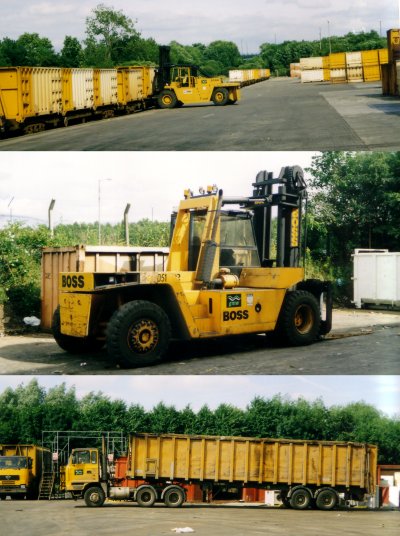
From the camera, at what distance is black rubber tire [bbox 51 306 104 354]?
1006cm

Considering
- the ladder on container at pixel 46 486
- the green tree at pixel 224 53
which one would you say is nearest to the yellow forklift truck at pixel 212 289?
the green tree at pixel 224 53

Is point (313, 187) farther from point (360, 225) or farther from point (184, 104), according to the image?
point (184, 104)

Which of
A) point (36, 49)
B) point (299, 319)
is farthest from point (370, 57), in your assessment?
point (299, 319)

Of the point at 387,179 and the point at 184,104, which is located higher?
the point at 184,104

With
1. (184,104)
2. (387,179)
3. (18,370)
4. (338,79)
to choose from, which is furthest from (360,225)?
(338,79)

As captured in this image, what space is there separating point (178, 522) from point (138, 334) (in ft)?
15.9

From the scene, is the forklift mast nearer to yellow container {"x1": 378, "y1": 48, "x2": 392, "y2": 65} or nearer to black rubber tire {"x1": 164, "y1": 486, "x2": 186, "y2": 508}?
black rubber tire {"x1": 164, "y1": 486, "x2": 186, "y2": 508}

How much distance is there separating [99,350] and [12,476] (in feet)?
35.3

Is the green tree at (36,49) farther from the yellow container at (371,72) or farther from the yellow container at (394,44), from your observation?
the yellow container at (371,72)

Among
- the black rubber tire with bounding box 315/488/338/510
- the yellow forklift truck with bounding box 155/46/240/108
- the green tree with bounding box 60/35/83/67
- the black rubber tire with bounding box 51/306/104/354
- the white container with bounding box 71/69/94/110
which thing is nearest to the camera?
the green tree with bounding box 60/35/83/67

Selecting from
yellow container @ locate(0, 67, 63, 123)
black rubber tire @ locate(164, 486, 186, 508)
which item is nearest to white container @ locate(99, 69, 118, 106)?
yellow container @ locate(0, 67, 63, 123)

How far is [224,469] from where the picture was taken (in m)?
17.6

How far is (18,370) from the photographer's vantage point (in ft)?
31.3

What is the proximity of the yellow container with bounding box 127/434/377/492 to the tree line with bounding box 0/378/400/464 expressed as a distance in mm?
867
